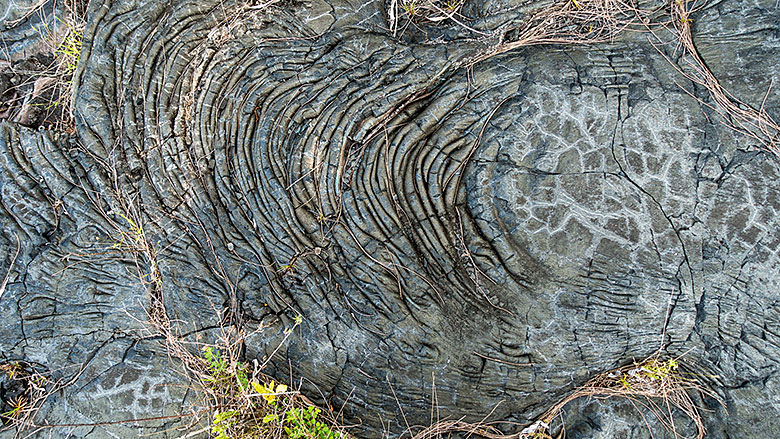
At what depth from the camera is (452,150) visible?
3.16 meters

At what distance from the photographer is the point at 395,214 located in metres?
3.22

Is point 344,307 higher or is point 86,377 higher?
point 344,307

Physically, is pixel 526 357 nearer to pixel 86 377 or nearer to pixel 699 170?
pixel 699 170

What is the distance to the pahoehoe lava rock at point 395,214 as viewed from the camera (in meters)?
2.96

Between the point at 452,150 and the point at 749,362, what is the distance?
237 centimetres

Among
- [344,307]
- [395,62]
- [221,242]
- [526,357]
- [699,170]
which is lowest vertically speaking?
[526,357]

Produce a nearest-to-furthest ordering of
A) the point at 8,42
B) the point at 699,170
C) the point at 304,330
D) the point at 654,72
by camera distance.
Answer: the point at 699,170 < the point at 654,72 < the point at 304,330 < the point at 8,42

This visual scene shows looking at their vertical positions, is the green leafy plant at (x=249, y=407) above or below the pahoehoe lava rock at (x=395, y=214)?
below

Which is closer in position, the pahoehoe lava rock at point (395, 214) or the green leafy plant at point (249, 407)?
the pahoehoe lava rock at point (395, 214)

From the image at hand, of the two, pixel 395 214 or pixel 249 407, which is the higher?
pixel 395 214

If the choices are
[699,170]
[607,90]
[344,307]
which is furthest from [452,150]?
[699,170]

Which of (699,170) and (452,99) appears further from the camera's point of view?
(452,99)

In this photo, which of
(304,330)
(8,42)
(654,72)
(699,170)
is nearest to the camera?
(699,170)

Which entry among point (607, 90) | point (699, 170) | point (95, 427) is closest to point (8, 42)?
point (95, 427)
